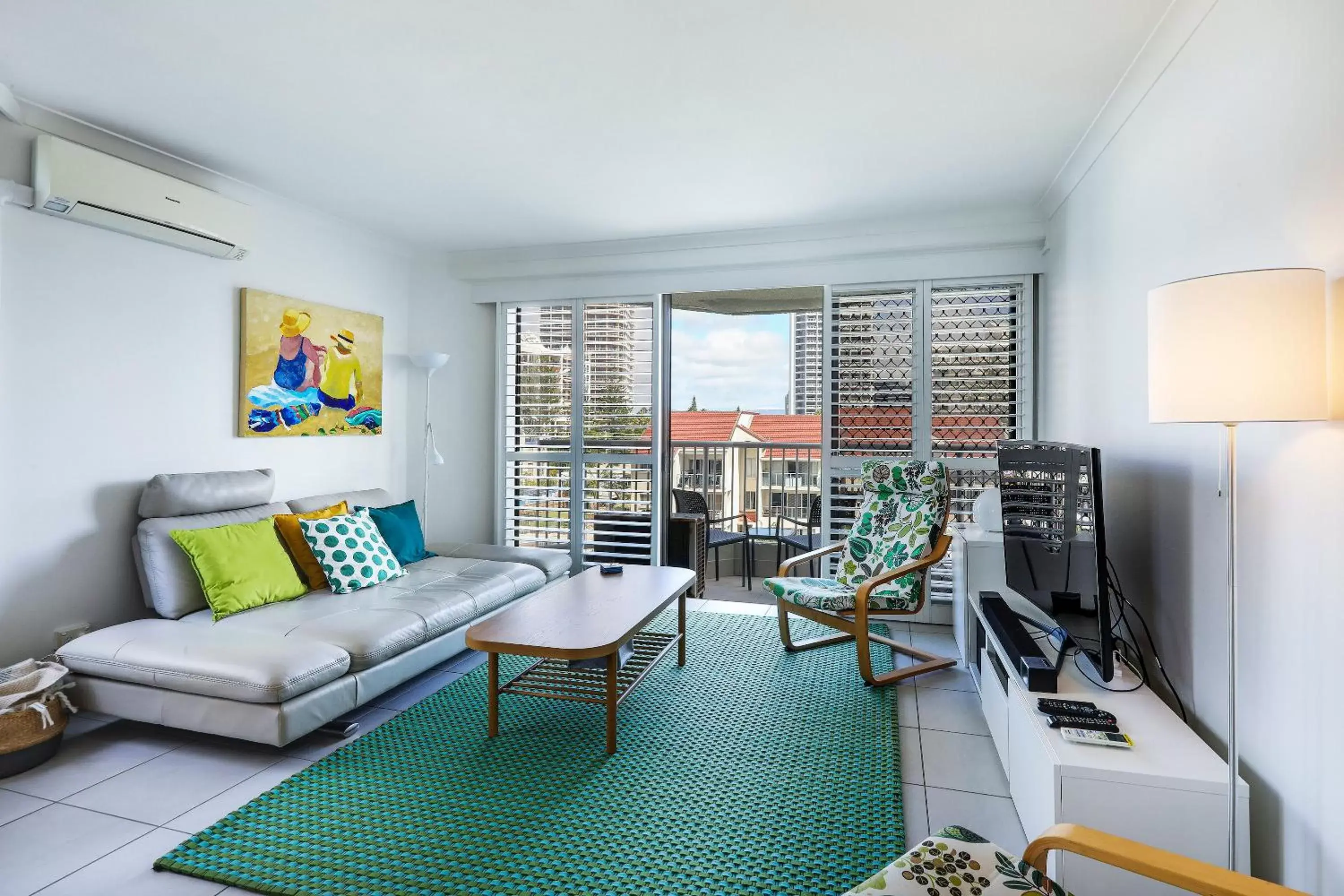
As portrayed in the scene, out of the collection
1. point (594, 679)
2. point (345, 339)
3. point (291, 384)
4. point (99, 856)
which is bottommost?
point (99, 856)

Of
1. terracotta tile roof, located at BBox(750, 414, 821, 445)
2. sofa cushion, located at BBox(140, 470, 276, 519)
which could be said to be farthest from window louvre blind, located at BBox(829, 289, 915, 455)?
sofa cushion, located at BBox(140, 470, 276, 519)

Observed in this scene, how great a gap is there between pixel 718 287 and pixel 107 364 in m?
3.23

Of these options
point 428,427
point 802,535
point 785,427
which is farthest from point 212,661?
point 785,427

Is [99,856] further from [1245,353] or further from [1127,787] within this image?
[1245,353]

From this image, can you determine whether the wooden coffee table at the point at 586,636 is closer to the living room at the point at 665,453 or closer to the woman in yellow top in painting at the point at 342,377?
the living room at the point at 665,453

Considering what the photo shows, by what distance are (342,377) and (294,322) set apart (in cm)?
47

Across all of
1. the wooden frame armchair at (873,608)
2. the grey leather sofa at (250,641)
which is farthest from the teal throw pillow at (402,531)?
the wooden frame armchair at (873,608)

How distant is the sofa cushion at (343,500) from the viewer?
12.2ft

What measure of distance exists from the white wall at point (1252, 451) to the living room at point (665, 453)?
16mm

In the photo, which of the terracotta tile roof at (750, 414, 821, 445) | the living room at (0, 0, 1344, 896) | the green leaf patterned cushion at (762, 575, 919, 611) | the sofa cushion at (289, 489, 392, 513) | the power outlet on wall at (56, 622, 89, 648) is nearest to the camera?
the living room at (0, 0, 1344, 896)

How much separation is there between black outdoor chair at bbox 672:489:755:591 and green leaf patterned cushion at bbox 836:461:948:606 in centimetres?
139

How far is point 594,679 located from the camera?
297 centimetres

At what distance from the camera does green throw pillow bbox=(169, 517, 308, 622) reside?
2.97 meters

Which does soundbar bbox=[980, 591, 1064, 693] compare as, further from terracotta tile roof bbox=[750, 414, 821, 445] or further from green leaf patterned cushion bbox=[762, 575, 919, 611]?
terracotta tile roof bbox=[750, 414, 821, 445]
